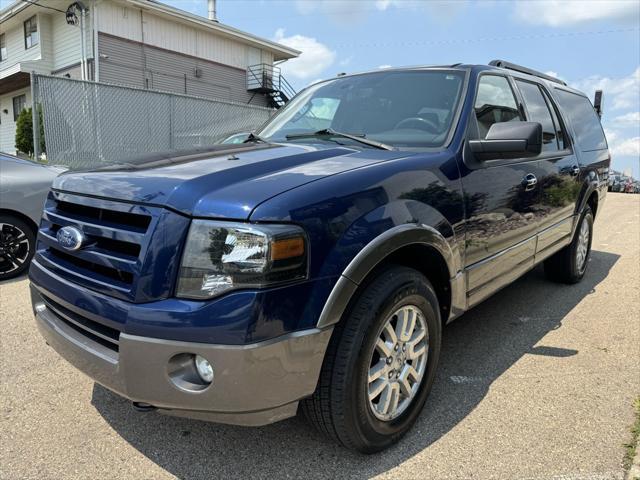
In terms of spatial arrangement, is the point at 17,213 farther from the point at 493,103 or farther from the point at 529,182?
the point at 529,182

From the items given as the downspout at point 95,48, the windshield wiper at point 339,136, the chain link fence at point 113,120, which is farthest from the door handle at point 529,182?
the downspout at point 95,48

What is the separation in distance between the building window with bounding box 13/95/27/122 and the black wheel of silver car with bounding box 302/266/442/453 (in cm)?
2560

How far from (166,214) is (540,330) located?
10.3 feet

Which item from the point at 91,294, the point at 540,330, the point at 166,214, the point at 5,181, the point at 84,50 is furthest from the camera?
the point at 84,50

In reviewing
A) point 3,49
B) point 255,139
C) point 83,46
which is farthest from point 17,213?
point 3,49

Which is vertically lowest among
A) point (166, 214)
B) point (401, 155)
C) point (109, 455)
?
point (109, 455)

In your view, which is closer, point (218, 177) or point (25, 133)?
point (218, 177)

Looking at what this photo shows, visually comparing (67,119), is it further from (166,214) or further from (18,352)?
(166,214)

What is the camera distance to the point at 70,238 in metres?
2.20

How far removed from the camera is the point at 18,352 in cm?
336

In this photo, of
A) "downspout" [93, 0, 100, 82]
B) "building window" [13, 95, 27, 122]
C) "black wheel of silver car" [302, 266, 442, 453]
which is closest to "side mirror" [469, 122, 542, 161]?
"black wheel of silver car" [302, 266, 442, 453]

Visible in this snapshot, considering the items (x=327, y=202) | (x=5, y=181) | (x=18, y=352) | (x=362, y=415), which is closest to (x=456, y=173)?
(x=327, y=202)

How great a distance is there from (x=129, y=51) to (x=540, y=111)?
19.5 metres

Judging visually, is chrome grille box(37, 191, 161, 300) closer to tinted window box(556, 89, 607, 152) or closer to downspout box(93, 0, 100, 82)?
tinted window box(556, 89, 607, 152)
